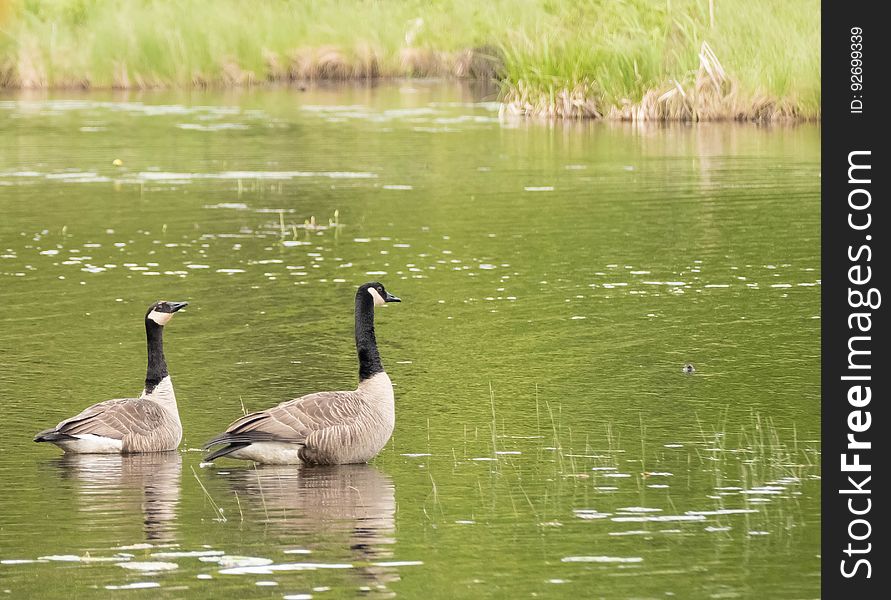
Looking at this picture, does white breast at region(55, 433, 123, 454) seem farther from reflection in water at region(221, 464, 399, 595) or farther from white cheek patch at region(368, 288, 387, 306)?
white cheek patch at region(368, 288, 387, 306)

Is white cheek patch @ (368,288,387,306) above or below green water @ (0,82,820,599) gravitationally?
above

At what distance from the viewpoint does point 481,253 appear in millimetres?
24062

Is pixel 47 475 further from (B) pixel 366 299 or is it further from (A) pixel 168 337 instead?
(A) pixel 168 337

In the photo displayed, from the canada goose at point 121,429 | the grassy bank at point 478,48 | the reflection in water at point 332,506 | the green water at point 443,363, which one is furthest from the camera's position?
the grassy bank at point 478,48

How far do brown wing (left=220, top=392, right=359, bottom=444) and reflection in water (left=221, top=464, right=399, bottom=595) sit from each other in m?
0.29

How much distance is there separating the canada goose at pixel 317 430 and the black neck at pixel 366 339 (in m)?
0.20

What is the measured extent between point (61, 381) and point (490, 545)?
630 cm

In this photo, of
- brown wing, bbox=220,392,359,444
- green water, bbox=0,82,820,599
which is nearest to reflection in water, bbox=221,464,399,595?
green water, bbox=0,82,820,599

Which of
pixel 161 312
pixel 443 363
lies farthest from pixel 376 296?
pixel 443 363

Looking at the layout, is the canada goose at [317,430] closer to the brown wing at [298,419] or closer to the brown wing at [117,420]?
the brown wing at [298,419]

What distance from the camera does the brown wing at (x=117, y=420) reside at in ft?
42.3

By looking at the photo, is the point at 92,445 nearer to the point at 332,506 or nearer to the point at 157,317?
the point at 157,317

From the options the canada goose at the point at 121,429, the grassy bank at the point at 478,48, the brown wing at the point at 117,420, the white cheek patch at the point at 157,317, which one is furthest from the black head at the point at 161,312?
the grassy bank at the point at 478,48

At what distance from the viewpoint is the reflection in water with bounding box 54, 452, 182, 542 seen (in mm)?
11164
